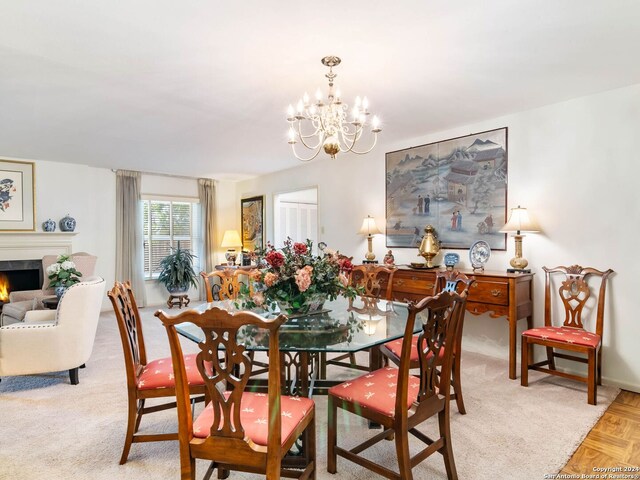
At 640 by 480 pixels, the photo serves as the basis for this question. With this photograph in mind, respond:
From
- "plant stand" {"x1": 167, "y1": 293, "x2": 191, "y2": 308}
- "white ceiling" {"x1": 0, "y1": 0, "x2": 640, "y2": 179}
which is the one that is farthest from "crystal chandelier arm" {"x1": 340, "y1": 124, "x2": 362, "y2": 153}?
"plant stand" {"x1": 167, "y1": 293, "x2": 191, "y2": 308}

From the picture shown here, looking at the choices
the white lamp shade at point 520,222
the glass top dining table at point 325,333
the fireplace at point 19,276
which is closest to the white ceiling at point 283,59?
the white lamp shade at point 520,222

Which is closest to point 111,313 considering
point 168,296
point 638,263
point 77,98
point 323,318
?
point 168,296

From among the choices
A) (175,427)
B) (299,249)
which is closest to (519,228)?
(299,249)

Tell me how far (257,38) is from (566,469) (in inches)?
117

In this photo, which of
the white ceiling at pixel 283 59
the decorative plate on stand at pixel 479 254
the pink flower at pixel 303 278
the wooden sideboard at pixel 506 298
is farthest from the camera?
the decorative plate on stand at pixel 479 254

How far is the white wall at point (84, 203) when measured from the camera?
5836 mm

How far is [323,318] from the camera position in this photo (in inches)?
96.0

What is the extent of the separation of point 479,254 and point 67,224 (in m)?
5.94

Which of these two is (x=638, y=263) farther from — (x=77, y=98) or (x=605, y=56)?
(x=77, y=98)

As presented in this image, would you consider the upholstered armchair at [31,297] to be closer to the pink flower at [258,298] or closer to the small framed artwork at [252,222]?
the small framed artwork at [252,222]

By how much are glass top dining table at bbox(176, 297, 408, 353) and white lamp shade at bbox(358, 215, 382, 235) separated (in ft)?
6.72

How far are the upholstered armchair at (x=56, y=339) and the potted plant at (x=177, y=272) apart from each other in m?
3.43

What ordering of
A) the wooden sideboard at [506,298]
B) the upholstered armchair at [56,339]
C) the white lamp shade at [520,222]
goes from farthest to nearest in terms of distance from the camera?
1. the white lamp shade at [520,222]
2. the wooden sideboard at [506,298]
3. the upholstered armchair at [56,339]

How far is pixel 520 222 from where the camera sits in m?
3.49
